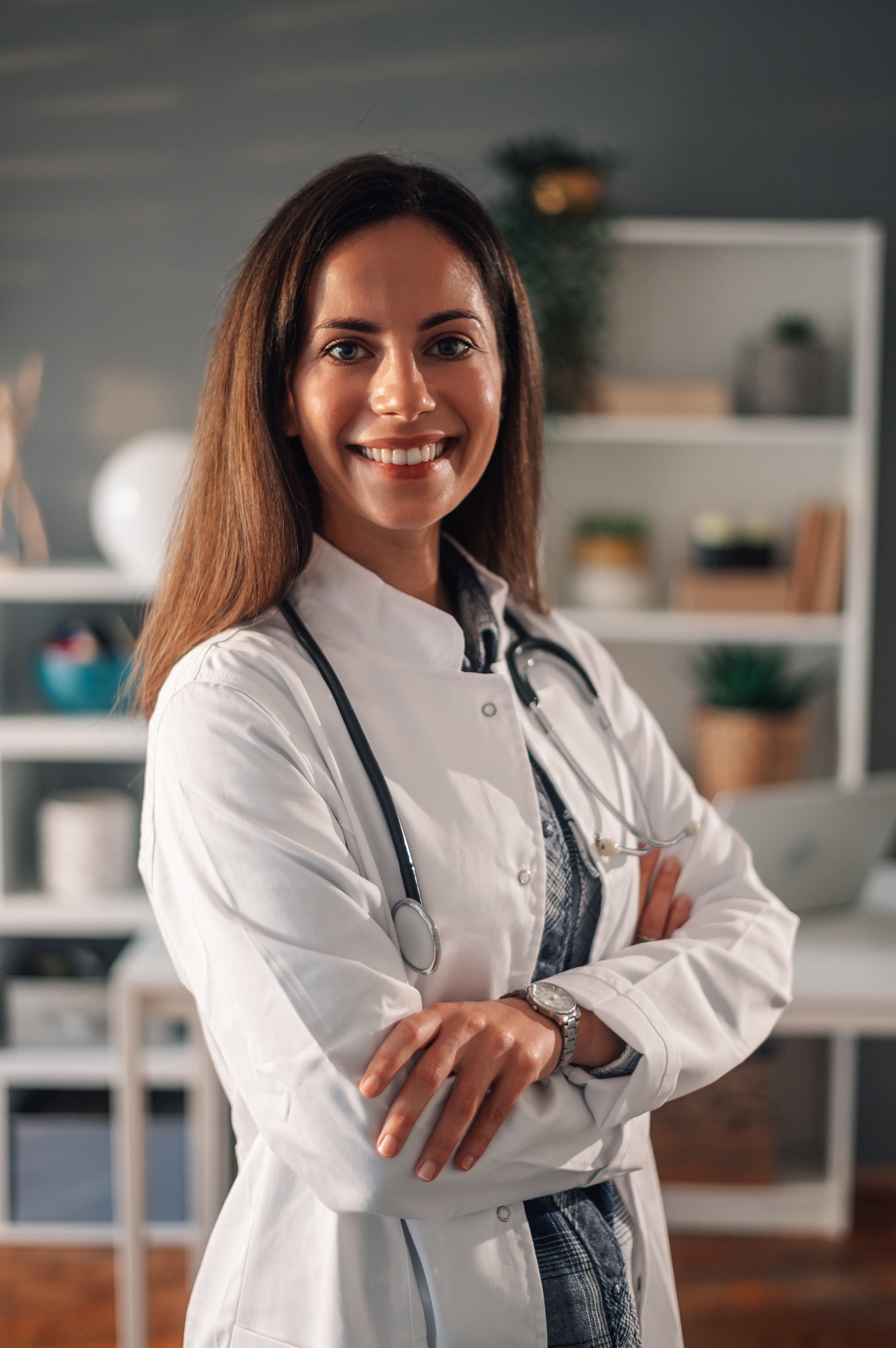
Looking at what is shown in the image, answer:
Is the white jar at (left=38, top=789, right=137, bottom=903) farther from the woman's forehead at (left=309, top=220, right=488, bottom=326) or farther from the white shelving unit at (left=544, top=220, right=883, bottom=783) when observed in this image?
the woman's forehead at (left=309, top=220, right=488, bottom=326)

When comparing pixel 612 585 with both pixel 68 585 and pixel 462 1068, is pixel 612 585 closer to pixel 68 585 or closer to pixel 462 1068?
pixel 68 585

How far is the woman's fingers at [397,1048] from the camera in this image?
91 cm

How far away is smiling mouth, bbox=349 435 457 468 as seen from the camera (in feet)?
3.52

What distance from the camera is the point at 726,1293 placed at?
8.57 feet

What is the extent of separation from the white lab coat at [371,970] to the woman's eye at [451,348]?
21cm

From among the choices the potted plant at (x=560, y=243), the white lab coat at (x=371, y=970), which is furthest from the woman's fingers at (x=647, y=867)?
the potted plant at (x=560, y=243)

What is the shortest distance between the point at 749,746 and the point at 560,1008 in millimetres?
1927

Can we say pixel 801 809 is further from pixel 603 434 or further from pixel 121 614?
pixel 121 614

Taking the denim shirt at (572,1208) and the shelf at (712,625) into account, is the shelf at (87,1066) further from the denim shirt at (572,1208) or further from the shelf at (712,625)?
the denim shirt at (572,1208)

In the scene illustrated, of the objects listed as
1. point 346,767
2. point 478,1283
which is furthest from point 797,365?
point 478,1283

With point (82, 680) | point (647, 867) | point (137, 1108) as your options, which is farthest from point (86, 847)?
point (647, 867)

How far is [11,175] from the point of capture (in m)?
3.02

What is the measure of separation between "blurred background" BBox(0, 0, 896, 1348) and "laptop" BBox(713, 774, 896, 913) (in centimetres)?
53

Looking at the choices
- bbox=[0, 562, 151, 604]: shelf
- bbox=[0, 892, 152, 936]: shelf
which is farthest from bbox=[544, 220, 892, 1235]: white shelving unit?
bbox=[0, 892, 152, 936]: shelf
